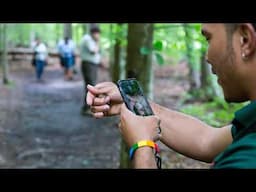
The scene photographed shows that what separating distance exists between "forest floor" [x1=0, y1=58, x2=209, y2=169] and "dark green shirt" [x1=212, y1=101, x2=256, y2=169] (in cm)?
409

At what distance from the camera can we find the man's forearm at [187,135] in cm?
205

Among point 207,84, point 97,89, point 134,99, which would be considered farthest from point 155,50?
point 207,84

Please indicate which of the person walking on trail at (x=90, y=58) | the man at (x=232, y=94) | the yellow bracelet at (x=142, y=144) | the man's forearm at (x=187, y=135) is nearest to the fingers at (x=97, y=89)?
the man's forearm at (x=187, y=135)

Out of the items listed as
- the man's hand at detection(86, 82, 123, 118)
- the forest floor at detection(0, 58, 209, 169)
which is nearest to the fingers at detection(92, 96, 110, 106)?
the man's hand at detection(86, 82, 123, 118)

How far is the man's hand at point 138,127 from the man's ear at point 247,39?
43 centimetres

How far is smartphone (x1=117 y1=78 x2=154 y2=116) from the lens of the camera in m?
1.73

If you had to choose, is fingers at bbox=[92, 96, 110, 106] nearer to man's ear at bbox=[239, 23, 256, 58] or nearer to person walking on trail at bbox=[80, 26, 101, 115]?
man's ear at bbox=[239, 23, 256, 58]

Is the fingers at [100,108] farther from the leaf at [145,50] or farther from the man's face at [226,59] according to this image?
the leaf at [145,50]

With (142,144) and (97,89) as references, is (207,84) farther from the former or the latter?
(142,144)

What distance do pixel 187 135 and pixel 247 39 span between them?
0.81 m

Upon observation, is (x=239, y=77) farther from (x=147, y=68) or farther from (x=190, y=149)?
(x=147, y=68)

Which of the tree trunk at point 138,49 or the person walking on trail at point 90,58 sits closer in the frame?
the tree trunk at point 138,49
